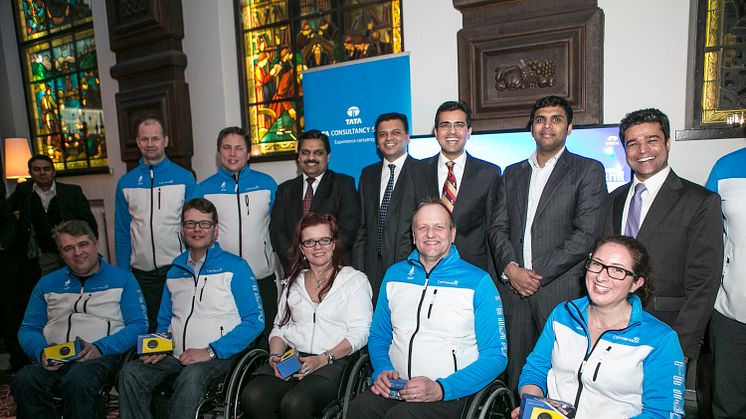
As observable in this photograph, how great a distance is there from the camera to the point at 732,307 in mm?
2084

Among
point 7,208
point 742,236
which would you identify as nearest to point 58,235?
point 7,208

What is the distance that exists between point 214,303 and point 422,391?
1291 millimetres

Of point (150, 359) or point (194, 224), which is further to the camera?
point (194, 224)

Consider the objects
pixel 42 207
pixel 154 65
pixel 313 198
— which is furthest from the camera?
pixel 154 65

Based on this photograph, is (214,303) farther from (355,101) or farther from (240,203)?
(355,101)

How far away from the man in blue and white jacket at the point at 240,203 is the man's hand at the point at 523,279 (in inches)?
67.7

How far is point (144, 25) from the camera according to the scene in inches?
193

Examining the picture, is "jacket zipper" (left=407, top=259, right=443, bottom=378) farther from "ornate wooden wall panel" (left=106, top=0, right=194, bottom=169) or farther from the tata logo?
"ornate wooden wall panel" (left=106, top=0, right=194, bottom=169)

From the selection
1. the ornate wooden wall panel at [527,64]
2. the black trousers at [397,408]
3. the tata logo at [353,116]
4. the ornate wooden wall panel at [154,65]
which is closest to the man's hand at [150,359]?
the black trousers at [397,408]

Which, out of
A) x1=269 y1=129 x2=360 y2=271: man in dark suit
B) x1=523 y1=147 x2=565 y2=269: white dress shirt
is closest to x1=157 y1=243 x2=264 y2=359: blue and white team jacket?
x1=269 y1=129 x2=360 y2=271: man in dark suit

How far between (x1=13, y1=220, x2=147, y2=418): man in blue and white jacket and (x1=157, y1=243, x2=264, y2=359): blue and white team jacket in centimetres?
33

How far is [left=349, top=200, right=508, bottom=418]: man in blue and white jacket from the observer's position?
1892 mm

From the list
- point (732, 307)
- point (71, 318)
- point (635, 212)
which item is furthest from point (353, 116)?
point (732, 307)

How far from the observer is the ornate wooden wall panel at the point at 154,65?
4.83m
